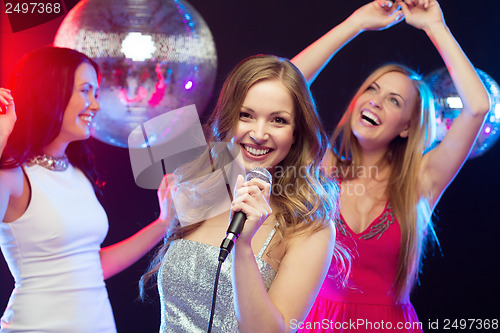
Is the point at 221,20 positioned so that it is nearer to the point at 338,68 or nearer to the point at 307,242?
the point at 338,68

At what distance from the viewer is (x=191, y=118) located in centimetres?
199

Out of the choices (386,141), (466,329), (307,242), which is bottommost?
(466,329)

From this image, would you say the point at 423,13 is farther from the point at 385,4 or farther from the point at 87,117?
the point at 87,117

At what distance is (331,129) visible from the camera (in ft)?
9.32

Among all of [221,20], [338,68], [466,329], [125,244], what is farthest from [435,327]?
[221,20]

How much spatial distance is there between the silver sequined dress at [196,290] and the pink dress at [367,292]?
2.36 feet

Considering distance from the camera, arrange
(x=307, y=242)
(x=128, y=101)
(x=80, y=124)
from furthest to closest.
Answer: (x=80, y=124) → (x=128, y=101) → (x=307, y=242)

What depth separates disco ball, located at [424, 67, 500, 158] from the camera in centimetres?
220

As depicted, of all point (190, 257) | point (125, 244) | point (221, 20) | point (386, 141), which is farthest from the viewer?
point (221, 20)

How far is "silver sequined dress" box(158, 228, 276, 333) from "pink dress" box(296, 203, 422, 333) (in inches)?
28.3

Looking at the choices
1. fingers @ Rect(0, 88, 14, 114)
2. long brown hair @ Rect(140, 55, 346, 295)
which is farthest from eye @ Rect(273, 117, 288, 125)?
fingers @ Rect(0, 88, 14, 114)

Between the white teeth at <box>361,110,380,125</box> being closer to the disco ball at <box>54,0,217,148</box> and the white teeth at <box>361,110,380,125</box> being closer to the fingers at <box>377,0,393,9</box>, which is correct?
the fingers at <box>377,0,393,9</box>

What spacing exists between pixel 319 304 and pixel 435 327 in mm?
1131

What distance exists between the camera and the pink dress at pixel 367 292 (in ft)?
6.70
